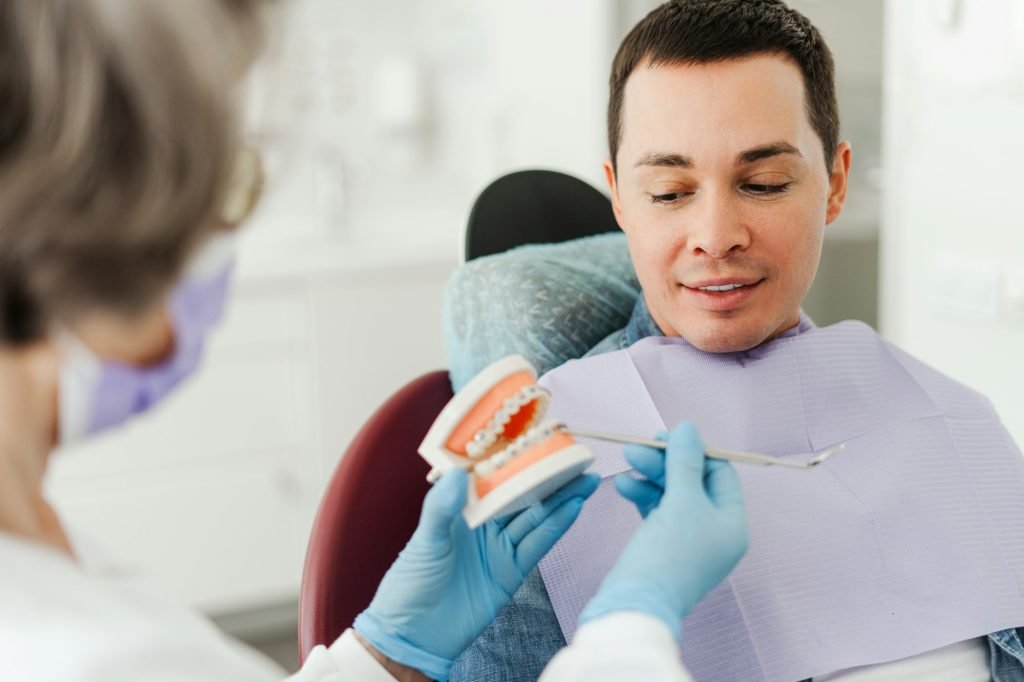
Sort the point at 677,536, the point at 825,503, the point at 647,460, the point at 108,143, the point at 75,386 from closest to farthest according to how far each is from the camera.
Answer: the point at 108,143 → the point at 75,386 → the point at 677,536 → the point at 647,460 → the point at 825,503

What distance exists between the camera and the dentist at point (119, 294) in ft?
2.11

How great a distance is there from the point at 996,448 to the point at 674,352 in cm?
40

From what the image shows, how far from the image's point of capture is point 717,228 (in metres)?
1.20

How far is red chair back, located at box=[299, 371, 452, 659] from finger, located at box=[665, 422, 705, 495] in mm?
385

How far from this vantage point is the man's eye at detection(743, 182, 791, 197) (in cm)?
124

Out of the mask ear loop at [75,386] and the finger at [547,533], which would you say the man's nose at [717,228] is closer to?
the finger at [547,533]

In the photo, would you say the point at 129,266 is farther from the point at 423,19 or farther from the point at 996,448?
the point at 423,19

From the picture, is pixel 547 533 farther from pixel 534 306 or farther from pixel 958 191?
pixel 958 191

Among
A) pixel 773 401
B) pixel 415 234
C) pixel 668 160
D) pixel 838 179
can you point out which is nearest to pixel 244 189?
pixel 668 160

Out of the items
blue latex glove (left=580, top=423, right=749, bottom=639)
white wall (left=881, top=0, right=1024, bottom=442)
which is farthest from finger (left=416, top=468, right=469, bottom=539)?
white wall (left=881, top=0, right=1024, bottom=442)

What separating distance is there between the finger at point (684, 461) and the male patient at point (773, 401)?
0.19m

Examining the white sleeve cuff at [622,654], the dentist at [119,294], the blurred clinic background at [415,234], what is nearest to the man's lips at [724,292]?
the dentist at [119,294]

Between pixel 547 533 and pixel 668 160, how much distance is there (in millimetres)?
436

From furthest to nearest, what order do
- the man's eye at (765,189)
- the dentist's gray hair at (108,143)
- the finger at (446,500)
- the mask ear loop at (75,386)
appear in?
the man's eye at (765,189) → the finger at (446,500) → the mask ear loop at (75,386) → the dentist's gray hair at (108,143)
